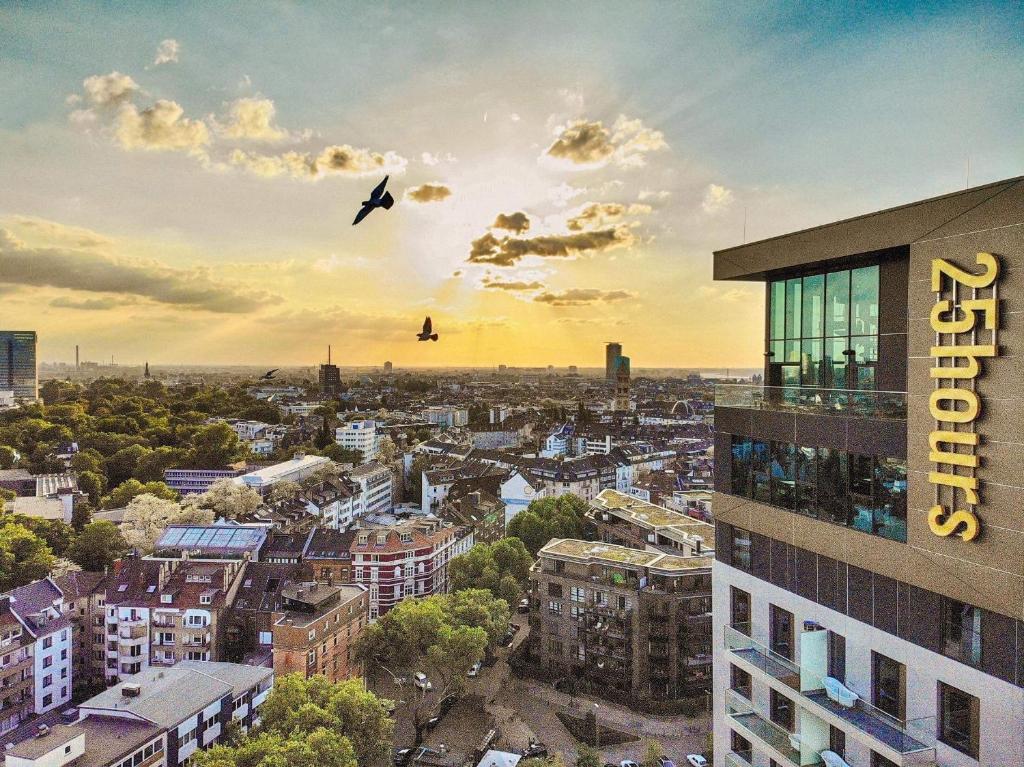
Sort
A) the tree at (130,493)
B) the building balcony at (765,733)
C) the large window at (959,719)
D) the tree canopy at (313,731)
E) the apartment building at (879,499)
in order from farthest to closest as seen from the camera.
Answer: the tree at (130,493) < the tree canopy at (313,731) < the building balcony at (765,733) < the large window at (959,719) < the apartment building at (879,499)

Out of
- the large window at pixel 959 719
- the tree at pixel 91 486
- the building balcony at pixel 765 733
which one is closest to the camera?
the large window at pixel 959 719

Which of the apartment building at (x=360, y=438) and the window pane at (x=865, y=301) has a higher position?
the window pane at (x=865, y=301)

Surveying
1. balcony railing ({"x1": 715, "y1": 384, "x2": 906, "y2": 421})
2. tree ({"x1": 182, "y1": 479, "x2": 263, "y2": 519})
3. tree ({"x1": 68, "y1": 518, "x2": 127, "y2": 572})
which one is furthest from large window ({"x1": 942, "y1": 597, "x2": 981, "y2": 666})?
tree ({"x1": 182, "y1": 479, "x2": 263, "y2": 519})

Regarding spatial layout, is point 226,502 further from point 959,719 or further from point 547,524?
point 959,719

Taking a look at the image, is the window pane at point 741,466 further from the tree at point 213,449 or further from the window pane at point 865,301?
the tree at point 213,449

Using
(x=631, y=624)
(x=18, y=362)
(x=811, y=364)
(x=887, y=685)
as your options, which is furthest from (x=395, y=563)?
(x=18, y=362)

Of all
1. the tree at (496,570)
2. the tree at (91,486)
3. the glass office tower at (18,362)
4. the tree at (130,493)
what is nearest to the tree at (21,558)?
the tree at (130,493)
